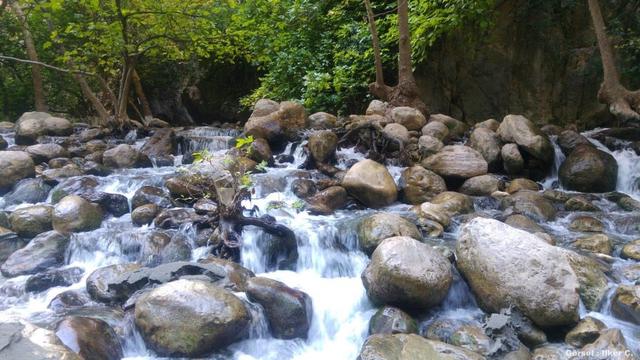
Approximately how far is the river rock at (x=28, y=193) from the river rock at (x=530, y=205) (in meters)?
6.24

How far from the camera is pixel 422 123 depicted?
898cm

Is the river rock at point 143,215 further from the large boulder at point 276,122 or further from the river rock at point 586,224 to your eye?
the river rock at point 586,224

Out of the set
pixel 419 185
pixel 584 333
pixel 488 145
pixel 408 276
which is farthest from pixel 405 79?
pixel 584 333

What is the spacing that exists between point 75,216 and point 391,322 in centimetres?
397

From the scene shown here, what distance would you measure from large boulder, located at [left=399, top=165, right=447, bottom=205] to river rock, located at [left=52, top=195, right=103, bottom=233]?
4.00m

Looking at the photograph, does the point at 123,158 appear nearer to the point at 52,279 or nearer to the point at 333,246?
the point at 52,279

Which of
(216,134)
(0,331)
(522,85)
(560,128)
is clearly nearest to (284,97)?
(216,134)

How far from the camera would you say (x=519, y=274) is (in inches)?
160

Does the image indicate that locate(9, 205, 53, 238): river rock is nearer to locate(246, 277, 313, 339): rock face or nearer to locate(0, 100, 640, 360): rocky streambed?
locate(0, 100, 640, 360): rocky streambed

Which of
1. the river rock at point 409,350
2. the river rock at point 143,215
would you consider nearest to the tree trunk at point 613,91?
the river rock at point 409,350

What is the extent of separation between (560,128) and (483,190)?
358 centimetres

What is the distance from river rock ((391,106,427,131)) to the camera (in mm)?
8883

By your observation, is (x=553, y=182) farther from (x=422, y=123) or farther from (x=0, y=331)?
(x=0, y=331)

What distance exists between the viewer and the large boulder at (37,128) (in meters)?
9.89
